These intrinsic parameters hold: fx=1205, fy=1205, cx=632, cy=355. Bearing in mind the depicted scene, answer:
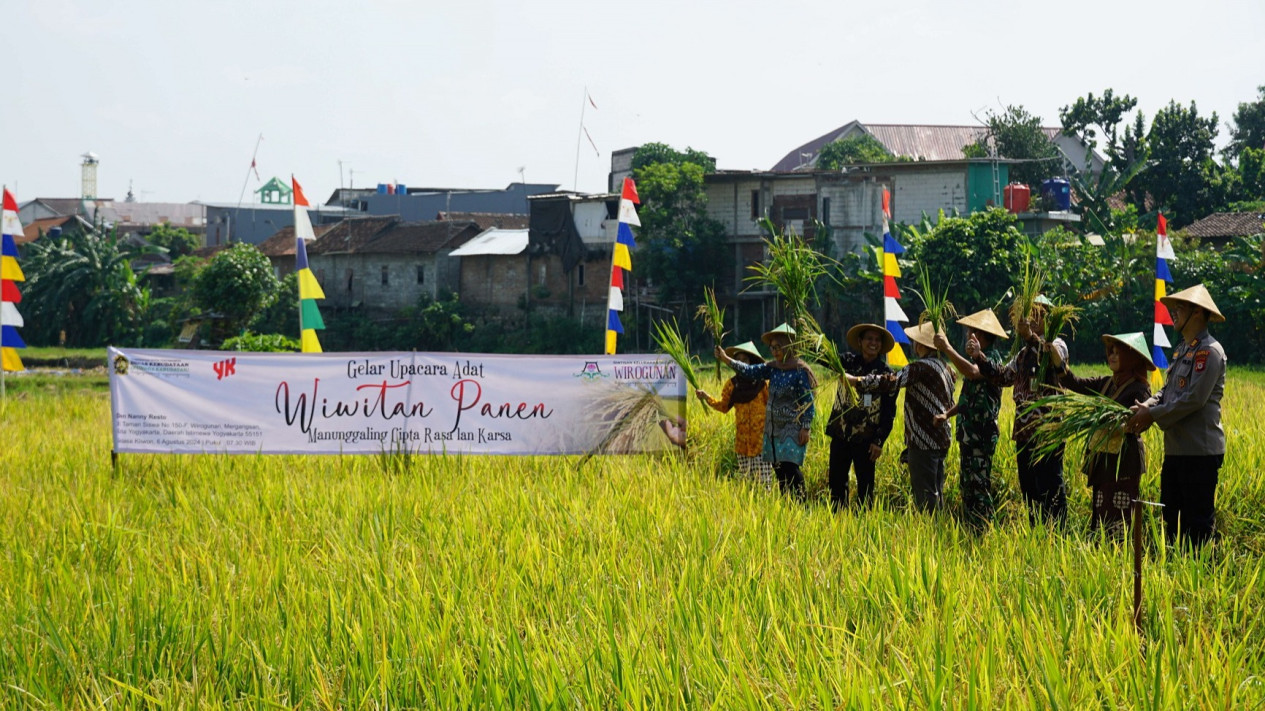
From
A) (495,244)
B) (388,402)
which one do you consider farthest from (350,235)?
(388,402)

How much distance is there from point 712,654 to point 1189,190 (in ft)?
125

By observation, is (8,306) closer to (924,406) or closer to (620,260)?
(620,260)

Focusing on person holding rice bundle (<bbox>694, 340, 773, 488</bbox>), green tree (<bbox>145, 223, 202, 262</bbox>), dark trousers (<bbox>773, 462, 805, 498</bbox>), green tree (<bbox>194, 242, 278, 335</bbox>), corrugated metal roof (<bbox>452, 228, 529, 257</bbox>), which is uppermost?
green tree (<bbox>145, 223, 202, 262</bbox>)

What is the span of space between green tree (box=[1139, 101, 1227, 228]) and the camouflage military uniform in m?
33.1

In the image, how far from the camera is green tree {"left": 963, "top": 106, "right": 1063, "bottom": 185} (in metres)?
36.8

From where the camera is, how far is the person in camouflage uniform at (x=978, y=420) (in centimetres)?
682

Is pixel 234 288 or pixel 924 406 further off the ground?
pixel 234 288

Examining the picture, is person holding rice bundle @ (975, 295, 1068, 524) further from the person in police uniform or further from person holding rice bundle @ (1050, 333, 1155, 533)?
the person in police uniform

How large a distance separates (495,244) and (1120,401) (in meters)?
33.4

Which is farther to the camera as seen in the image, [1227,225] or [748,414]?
[1227,225]

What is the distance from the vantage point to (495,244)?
127ft

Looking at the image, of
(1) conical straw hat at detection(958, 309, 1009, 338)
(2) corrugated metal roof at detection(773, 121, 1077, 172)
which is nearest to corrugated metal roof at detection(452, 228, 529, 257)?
(2) corrugated metal roof at detection(773, 121, 1077, 172)

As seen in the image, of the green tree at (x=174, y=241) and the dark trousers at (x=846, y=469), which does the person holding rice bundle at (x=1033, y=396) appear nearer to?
the dark trousers at (x=846, y=469)

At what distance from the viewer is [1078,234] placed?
93.0 feet
